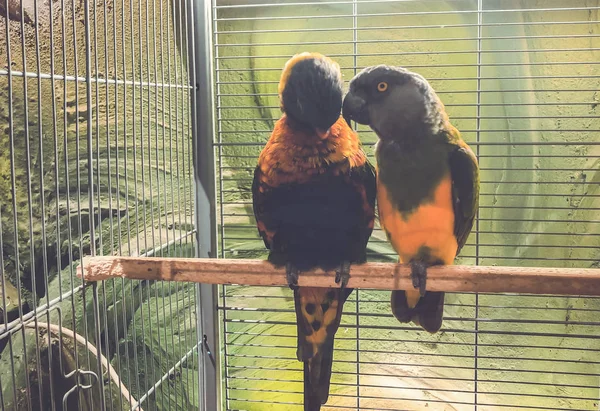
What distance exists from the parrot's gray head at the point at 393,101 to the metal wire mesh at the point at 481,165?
303 mm

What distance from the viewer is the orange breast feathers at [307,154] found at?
2.27 feet

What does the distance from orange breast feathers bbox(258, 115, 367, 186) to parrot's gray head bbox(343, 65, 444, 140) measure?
0.12 feet

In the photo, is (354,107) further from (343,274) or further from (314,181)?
(343,274)

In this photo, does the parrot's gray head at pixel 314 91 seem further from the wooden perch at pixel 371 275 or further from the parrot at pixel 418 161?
the wooden perch at pixel 371 275

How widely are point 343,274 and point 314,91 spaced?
0.85 ft

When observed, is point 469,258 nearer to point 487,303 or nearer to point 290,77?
point 487,303

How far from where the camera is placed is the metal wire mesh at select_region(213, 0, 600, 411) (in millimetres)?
1018

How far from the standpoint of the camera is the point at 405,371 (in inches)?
44.3

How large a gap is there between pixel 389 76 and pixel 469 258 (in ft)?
1.83

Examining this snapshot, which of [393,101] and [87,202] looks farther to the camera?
[87,202]

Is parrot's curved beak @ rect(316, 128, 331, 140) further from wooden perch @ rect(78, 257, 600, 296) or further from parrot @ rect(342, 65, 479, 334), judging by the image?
wooden perch @ rect(78, 257, 600, 296)

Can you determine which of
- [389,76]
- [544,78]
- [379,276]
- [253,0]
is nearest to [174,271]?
[379,276]

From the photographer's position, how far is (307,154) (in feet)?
2.28

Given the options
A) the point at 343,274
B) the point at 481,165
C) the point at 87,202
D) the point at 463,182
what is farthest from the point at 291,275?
the point at 481,165
